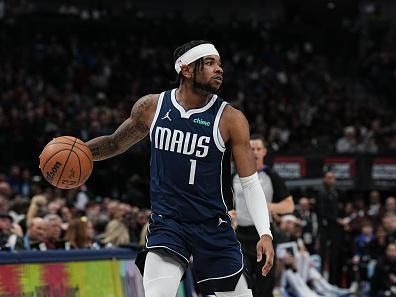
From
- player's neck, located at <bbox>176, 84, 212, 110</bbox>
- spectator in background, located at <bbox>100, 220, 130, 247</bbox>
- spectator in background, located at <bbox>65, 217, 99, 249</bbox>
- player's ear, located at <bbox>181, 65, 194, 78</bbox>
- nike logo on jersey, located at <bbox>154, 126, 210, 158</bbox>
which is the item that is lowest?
spectator in background, located at <bbox>100, 220, 130, 247</bbox>

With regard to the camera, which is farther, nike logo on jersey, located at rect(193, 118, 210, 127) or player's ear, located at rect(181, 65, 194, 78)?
player's ear, located at rect(181, 65, 194, 78)

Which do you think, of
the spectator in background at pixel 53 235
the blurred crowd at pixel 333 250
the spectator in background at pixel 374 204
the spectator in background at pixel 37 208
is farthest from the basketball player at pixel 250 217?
the spectator in background at pixel 374 204

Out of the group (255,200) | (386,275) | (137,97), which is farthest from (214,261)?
(137,97)

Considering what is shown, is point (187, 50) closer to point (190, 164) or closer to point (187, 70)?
point (187, 70)

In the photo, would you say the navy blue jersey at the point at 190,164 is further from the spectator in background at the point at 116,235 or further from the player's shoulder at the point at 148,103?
the spectator in background at the point at 116,235

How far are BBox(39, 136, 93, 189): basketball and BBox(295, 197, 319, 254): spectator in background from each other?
10440 mm

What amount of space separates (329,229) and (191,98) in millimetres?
11020

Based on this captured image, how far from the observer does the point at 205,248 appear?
5.80m

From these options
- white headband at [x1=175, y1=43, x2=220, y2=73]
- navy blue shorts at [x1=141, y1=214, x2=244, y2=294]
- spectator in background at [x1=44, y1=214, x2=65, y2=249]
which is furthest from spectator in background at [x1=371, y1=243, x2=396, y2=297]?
white headband at [x1=175, y1=43, x2=220, y2=73]

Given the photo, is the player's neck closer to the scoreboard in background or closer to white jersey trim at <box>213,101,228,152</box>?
white jersey trim at <box>213,101,228,152</box>

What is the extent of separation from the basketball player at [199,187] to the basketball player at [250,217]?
261 cm

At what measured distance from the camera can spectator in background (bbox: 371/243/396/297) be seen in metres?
14.7

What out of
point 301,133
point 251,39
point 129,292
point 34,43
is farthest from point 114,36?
point 129,292

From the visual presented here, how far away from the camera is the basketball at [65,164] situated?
20.1 ft
